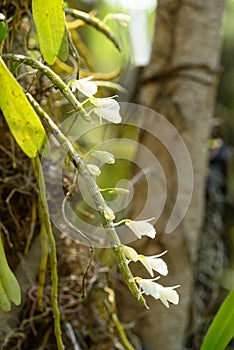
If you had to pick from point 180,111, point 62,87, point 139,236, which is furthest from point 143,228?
point 180,111

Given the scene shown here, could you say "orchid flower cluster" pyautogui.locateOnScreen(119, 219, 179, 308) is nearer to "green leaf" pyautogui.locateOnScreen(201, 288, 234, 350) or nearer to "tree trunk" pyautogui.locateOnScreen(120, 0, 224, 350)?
"green leaf" pyautogui.locateOnScreen(201, 288, 234, 350)

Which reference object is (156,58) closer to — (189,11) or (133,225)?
(189,11)

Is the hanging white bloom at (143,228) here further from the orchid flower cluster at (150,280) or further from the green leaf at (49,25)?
the green leaf at (49,25)

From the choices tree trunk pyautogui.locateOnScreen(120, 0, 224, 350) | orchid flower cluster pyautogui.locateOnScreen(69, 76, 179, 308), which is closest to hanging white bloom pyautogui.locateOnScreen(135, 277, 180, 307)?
orchid flower cluster pyautogui.locateOnScreen(69, 76, 179, 308)

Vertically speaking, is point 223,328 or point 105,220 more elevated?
point 105,220

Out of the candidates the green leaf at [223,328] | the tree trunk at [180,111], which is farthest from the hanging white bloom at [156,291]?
the tree trunk at [180,111]

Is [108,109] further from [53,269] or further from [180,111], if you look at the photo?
[180,111]
